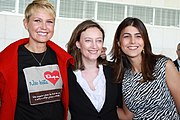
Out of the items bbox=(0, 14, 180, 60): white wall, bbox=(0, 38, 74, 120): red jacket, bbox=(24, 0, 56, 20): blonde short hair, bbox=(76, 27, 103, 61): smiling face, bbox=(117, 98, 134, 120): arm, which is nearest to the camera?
bbox=(0, 38, 74, 120): red jacket

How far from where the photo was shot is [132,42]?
1693mm

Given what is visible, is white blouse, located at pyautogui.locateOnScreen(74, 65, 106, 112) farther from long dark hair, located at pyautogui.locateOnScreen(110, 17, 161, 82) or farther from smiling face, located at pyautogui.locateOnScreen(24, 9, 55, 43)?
smiling face, located at pyautogui.locateOnScreen(24, 9, 55, 43)

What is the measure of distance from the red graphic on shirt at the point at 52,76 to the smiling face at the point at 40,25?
192mm

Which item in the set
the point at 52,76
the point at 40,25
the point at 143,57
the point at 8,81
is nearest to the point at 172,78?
the point at 143,57

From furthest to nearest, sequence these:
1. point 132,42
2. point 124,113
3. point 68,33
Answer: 1. point 68,33
2. point 124,113
3. point 132,42

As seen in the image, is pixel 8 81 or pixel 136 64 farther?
pixel 136 64

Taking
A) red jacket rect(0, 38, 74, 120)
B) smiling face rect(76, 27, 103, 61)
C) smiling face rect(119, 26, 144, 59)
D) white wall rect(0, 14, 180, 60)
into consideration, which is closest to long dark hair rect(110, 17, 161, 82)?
smiling face rect(119, 26, 144, 59)

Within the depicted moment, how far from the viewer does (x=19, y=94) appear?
1494 mm

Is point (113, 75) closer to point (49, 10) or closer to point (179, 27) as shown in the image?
point (49, 10)

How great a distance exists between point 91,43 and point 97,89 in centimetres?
29

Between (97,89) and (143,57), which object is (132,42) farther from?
(97,89)

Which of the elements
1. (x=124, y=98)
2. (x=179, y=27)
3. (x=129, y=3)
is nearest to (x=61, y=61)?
(x=124, y=98)

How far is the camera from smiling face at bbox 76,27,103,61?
66.7 inches

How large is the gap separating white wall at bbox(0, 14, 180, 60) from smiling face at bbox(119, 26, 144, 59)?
282cm
